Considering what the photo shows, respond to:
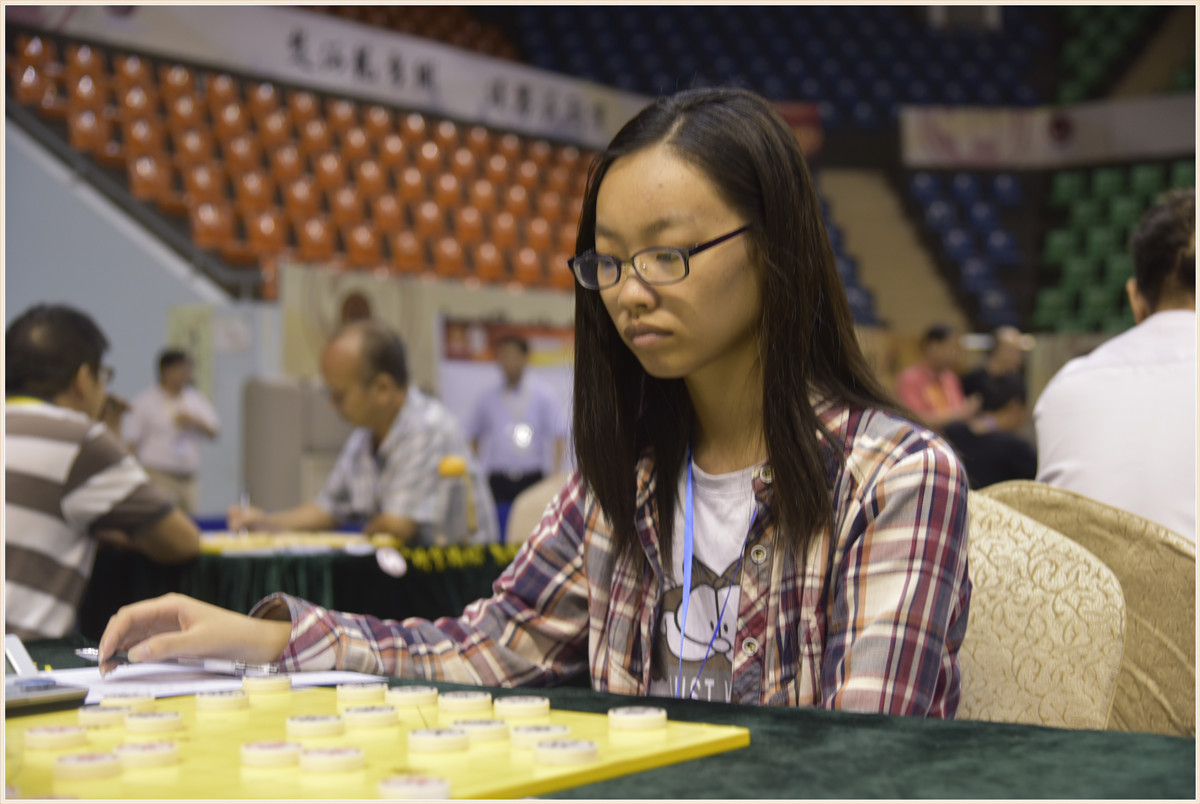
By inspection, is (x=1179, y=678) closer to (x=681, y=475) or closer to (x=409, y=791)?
(x=681, y=475)

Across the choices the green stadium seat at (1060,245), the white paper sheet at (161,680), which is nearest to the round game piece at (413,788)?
the white paper sheet at (161,680)

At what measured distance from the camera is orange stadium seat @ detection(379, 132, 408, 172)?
995 cm

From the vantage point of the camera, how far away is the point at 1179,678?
1.49m

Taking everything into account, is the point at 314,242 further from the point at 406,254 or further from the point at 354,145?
the point at 354,145

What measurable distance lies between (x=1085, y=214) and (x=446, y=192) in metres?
6.98

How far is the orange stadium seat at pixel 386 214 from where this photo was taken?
30.9 ft

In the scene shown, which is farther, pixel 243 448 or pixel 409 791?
pixel 243 448

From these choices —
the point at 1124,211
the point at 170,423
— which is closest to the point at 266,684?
the point at 170,423

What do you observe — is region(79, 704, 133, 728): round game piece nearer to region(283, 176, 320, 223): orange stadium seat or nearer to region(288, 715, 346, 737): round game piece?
region(288, 715, 346, 737): round game piece

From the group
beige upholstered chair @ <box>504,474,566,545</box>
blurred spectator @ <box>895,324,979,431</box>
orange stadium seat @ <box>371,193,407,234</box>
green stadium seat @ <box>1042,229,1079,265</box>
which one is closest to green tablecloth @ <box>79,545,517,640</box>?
beige upholstered chair @ <box>504,474,566,545</box>

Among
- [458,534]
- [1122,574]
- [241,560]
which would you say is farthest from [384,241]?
[1122,574]

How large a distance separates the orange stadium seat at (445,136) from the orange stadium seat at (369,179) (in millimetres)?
966

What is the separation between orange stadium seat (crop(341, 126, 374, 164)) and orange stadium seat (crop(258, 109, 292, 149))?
21.6 inches

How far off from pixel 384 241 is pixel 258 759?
9.04 m
